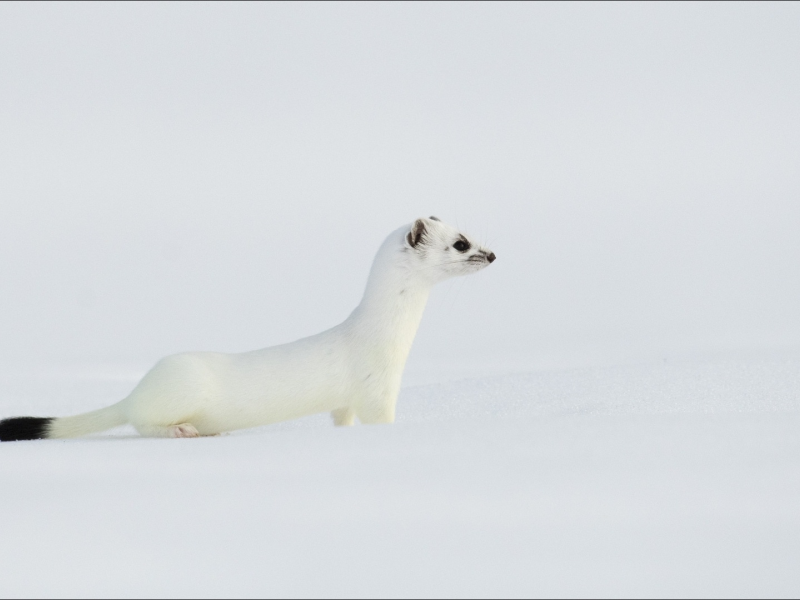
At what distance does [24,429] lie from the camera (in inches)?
136

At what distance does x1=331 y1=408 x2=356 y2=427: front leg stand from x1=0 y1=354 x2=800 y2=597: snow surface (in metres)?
0.65

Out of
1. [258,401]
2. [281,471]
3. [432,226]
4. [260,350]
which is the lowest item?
[281,471]

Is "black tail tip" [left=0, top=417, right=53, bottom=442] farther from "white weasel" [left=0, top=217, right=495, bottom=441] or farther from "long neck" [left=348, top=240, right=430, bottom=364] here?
"long neck" [left=348, top=240, right=430, bottom=364]

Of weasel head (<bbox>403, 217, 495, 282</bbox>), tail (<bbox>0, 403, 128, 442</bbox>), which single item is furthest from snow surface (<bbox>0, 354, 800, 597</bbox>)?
weasel head (<bbox>403, 217, 495, 282</bbox>)

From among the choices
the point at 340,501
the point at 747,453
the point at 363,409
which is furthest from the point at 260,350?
the point at 747,453

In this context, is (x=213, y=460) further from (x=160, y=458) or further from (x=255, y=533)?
(x=255, y=533)

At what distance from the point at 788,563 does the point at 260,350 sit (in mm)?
2025

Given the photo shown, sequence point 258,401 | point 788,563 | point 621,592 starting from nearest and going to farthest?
point 621,592
point 788,563
point 258,401

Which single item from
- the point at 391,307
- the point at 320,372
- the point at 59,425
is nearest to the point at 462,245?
the point at 391,307

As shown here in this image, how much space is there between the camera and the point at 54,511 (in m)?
2.14

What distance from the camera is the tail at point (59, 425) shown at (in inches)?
136

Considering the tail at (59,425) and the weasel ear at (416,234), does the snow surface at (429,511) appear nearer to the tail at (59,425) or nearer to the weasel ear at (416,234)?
the tail at (59,425)

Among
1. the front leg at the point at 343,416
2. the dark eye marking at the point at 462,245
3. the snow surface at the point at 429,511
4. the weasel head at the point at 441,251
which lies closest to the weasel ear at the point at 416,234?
the weasel head at the point at 441,251

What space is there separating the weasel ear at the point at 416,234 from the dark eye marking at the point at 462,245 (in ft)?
0.45
